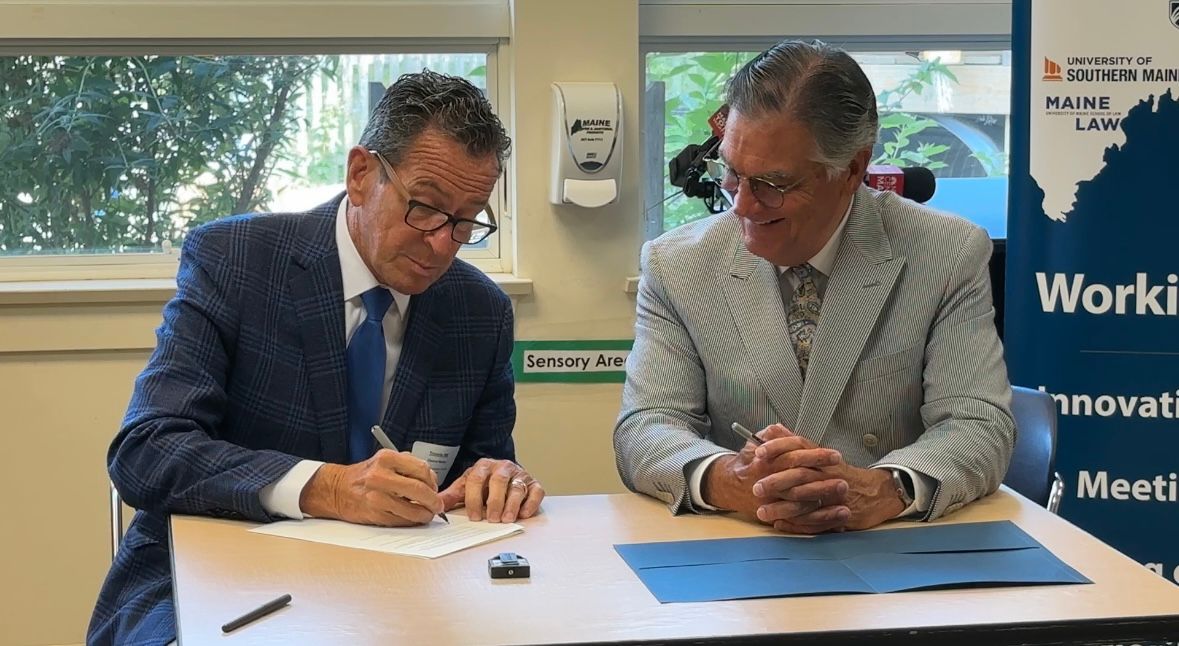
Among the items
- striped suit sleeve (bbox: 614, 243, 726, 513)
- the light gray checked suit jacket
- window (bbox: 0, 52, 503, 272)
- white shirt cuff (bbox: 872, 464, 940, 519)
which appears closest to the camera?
white shirt cuff (bbox: 872, 464, 940, 519)

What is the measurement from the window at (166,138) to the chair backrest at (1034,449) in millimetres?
1772

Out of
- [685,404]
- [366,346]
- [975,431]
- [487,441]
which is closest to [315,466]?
[366,346]

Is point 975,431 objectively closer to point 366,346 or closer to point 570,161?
point 366,346

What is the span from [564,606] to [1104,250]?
2317 mm

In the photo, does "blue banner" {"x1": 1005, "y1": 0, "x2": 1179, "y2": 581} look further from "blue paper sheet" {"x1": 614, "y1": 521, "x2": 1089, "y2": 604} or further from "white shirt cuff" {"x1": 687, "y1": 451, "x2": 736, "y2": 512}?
"white shirt cuff" {"x1": 687, "y1": 451, "x2": 736, "y2": 512}

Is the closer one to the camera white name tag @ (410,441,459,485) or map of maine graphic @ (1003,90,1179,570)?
white name tag @ (410,441,459,485)

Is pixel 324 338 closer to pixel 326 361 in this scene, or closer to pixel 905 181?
pixel 326 361

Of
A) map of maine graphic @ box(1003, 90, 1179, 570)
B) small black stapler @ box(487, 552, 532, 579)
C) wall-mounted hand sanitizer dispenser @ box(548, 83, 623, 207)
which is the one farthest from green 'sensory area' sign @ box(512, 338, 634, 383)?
small black stapler @ box(487, 552, 532, 579)

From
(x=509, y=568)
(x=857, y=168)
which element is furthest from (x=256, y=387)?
(x=857, y=168)

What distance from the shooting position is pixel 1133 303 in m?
3.36

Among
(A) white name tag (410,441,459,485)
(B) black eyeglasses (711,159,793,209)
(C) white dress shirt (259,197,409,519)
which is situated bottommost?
(A) white name tag (410,441,459,485)

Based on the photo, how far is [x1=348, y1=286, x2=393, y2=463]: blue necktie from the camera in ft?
7.30

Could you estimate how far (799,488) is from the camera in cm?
193

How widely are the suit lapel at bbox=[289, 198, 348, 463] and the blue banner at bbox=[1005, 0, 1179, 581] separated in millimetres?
2023
